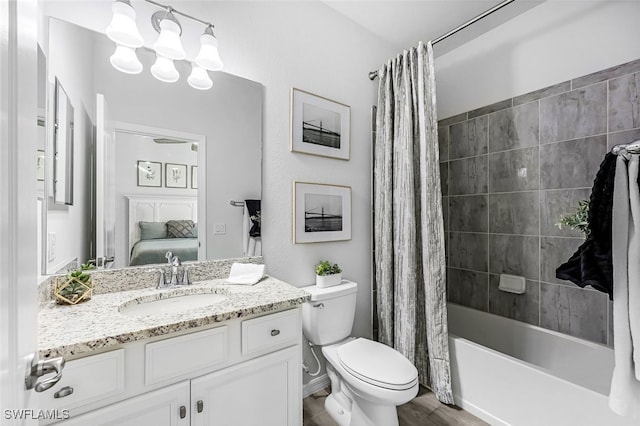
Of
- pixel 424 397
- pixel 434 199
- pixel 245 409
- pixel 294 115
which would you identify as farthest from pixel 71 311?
pixel 424 397

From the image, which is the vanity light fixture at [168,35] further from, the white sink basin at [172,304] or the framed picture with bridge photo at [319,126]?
the white sink basin at [172,304]

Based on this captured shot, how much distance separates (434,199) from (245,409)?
5.02 ft

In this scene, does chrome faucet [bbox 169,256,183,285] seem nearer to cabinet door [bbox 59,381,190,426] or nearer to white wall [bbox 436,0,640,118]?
cabinet door [bbox 59,381,190,426]

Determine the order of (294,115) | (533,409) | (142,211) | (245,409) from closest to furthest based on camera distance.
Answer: (245,409), (142,211), (533,409), (294,115)

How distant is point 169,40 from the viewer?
135cm

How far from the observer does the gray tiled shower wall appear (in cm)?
178

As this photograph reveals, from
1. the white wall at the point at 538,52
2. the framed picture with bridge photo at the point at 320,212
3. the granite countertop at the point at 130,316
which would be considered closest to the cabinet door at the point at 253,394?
the granite countertop at the point at 130,316

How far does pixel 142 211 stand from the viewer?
1398mm

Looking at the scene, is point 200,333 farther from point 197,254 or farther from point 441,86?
point 441,86

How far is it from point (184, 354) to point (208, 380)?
0.46ft

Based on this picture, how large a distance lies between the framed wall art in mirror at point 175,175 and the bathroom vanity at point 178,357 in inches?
20.5

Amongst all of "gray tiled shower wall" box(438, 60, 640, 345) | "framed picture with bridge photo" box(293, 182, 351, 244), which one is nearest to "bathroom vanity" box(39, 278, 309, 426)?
"framed picture with bridge photo" box(293, 182, 351, 244)

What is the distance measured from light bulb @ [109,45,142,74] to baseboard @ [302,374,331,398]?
81.4 inches

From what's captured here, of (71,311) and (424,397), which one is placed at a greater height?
(71,311)
